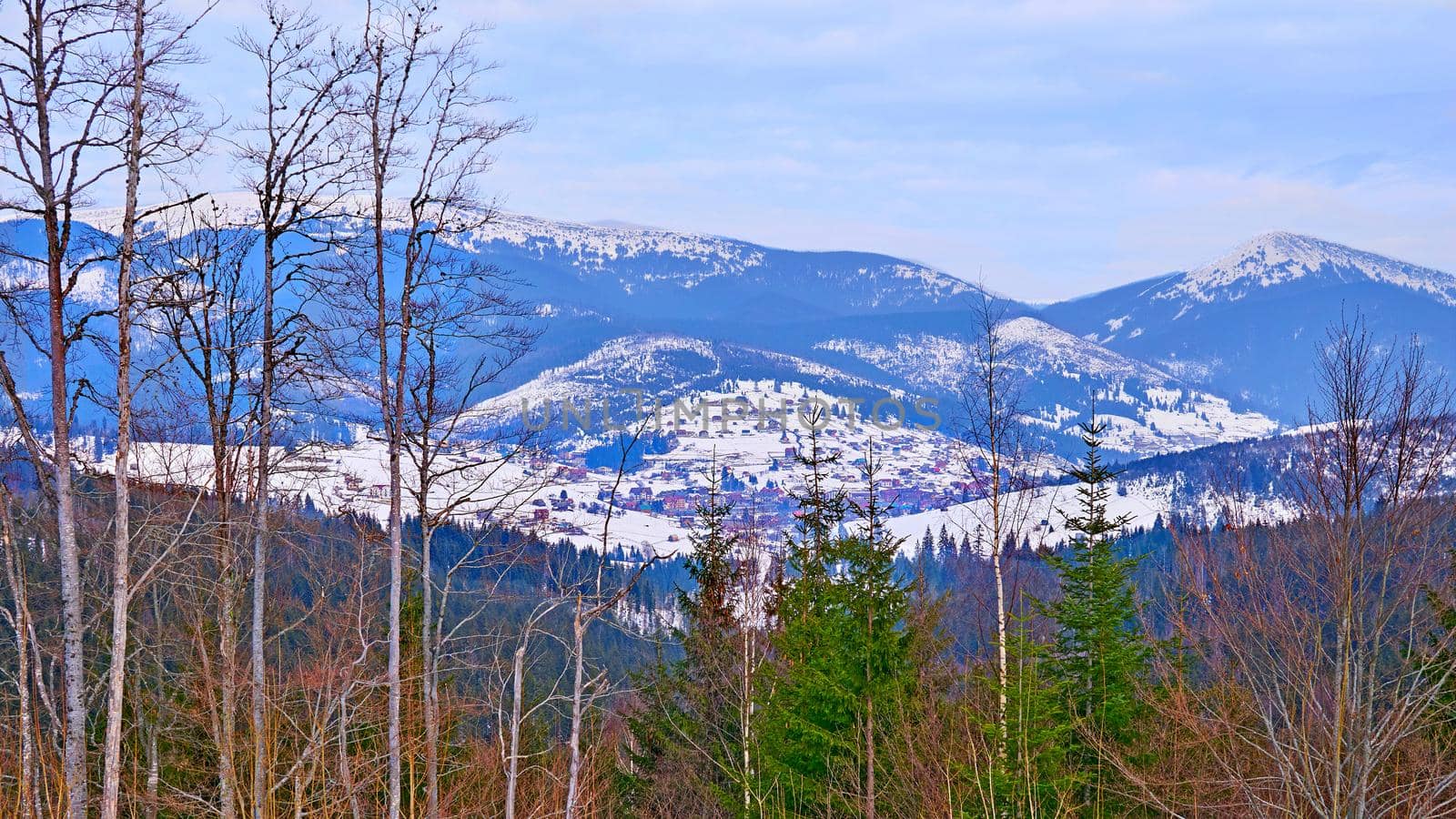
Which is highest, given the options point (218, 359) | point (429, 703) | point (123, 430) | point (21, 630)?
point (218, 359)

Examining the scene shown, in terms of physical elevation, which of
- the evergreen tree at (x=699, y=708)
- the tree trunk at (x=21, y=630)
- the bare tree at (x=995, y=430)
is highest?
the bare tree at (x=995, y=430)

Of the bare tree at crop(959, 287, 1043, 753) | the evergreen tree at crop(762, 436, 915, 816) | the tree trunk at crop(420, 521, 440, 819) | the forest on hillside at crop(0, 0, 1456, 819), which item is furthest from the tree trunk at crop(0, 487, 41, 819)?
the bare tree at crop(959, 287, 1043, 753)

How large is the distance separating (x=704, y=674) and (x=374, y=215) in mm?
12803

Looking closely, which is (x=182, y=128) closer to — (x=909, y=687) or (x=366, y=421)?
(x=366, y=421)

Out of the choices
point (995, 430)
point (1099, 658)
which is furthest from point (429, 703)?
point (1099, 658)

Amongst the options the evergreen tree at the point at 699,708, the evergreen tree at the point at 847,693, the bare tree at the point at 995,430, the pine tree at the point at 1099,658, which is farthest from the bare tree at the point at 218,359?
the pine tree at the point at 1099,658

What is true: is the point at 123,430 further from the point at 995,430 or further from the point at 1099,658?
the point at 1099,658

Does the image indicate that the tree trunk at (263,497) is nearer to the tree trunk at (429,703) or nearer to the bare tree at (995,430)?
the tree trunk at (429,703)

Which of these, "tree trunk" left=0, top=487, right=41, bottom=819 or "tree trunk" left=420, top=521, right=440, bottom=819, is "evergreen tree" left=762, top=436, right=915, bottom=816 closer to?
"tree trunk" left=420, top=521, right=440, bottom=819

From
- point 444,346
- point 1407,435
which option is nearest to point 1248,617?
point 1407,435

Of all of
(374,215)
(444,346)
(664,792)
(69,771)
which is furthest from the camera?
(664,792)

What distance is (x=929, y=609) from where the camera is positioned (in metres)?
17.4

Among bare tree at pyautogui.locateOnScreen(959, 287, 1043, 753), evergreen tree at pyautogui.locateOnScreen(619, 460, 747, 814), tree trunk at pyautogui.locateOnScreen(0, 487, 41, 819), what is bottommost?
evergreen tree at pyautogui.locateOnScreen(619, 460, 747, 814)

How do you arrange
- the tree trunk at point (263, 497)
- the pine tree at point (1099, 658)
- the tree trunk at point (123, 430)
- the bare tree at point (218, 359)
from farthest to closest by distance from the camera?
the pine tree at point (1099, 658)
the bare tree at point (218, 359)
the tree trunk at point (263, 497)
the tree trunk at point (123, 430)
